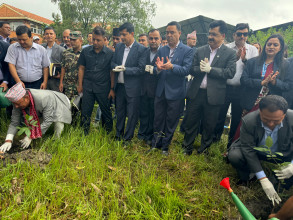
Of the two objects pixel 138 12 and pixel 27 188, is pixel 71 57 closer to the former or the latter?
pixel 27 188

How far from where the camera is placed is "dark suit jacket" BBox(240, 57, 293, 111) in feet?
10.7

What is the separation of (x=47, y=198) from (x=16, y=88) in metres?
1.51

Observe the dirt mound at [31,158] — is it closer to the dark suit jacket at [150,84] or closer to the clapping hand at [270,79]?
the dark suit jacket at [150,84]

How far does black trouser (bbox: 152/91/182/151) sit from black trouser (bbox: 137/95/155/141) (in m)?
0.44

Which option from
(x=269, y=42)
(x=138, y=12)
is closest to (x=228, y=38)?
(x=269, y=42)

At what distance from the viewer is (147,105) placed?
13.1 feet

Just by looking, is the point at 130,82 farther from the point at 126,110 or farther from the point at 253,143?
the point at 253,143

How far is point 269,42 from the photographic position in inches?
128

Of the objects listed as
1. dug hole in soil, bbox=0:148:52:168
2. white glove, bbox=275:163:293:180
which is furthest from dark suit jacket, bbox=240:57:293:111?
dug hole in soil, bbox=0:148:52:168

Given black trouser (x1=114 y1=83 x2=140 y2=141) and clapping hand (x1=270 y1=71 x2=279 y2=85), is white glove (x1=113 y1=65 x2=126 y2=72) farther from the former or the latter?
clapping hand (x1=270 y1=71 x2=279 y2=85)

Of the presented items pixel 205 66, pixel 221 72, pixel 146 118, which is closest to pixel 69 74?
pixel 146 118

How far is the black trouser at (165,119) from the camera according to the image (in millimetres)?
3432

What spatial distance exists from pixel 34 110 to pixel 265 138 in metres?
3.15

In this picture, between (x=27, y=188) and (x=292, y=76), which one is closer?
(x=27, y=188)
